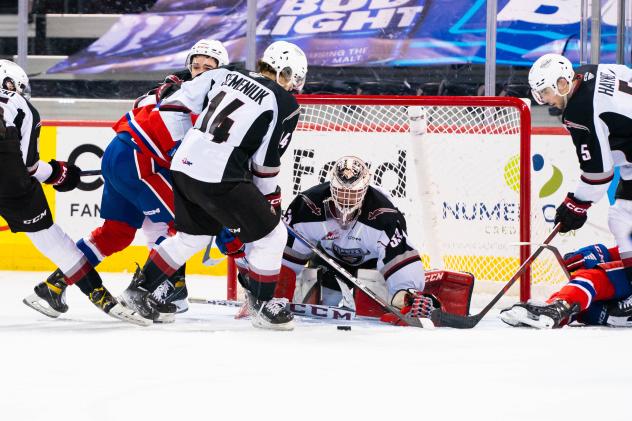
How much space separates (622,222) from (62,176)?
6.78ft

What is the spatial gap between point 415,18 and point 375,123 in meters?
1.28

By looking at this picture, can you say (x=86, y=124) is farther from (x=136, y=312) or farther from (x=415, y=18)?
(x=136, y=312)

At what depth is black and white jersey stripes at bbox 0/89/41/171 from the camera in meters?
3.57

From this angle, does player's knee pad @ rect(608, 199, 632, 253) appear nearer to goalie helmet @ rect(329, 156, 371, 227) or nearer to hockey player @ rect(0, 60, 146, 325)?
goalie helmet @ rect(329, 156, 371, 227)

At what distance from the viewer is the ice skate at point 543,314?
3.68 metres

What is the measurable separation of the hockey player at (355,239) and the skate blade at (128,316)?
24.2 inches

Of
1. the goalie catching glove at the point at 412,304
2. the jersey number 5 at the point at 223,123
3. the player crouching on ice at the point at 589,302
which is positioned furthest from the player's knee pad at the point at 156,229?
the player crouching on ice at the point at 589,302

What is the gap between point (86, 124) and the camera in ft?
18.8

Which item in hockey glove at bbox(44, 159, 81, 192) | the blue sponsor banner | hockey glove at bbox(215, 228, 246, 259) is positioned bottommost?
hockey glove at bbox(215, 228, 246, 259)

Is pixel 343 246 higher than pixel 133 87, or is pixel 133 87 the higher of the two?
pixel 133 87

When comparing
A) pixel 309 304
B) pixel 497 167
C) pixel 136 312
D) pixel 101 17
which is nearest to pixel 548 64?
pixel 497 167

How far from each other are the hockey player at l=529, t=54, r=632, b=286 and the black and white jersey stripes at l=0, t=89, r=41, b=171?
5.84 feet

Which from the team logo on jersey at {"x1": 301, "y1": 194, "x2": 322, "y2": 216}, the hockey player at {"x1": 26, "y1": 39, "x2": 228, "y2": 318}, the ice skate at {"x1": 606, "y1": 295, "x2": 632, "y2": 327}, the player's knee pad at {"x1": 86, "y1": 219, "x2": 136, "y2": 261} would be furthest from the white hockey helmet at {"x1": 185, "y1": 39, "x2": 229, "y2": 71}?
the ice skate at {"x1": 606, "y1": 295, "x2": 632, "y2": 327}

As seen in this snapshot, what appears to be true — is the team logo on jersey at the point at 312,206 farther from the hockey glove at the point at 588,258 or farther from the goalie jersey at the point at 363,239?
the hockey glove at the point at 588,258
